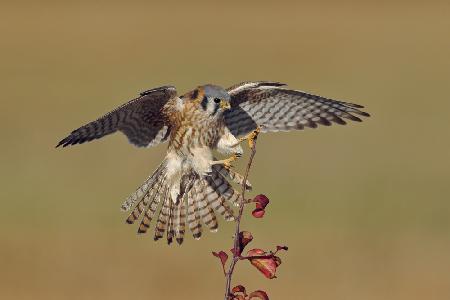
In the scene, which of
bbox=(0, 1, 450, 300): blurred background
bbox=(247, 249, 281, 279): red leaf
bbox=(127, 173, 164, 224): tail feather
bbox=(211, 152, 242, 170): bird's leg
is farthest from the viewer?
bbox=(0, 1, 450, 300): blurred background

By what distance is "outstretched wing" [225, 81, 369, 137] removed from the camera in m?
9.47

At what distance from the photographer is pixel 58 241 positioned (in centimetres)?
1870

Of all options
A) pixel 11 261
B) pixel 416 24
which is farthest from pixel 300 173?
pixel 416 24

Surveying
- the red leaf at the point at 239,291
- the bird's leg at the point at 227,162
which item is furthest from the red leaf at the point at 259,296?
the bird's leg at the point at 227,162

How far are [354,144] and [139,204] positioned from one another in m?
15.8

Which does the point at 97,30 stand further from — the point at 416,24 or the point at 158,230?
the point at 158,230

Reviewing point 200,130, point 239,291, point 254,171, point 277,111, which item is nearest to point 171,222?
point 200,130

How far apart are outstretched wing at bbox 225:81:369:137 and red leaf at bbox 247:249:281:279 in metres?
3.81

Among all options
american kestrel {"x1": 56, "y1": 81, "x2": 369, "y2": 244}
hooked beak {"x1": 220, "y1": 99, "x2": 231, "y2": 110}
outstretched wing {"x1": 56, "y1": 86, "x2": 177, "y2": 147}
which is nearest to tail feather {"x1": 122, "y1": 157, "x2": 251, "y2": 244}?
american kestrel {"x1": 56, "y1": 81, "x2": 369, "y2": 244}

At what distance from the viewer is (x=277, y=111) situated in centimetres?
953

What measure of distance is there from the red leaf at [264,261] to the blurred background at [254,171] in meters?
9.79

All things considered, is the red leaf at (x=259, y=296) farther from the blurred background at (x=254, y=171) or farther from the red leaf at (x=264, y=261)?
the blurred background at (x=254, y=171)

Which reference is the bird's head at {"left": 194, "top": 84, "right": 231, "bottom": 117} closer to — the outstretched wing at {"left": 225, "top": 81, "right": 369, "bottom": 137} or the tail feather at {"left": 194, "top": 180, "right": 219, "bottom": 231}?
the outstretched wing at {"left": 225, "top": 81, "right": 369, "bottom": 137}

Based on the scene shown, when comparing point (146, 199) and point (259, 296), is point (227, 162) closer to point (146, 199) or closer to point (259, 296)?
point (146, 199)
